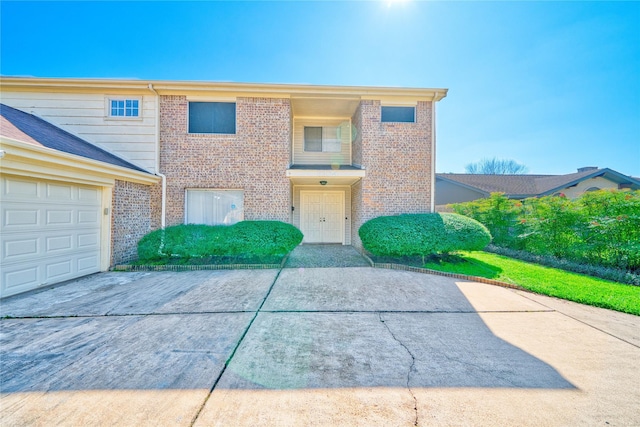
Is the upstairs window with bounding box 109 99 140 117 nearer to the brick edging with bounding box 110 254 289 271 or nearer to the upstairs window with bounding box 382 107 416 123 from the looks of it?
the brick edging with bounding box 110 254 289 271

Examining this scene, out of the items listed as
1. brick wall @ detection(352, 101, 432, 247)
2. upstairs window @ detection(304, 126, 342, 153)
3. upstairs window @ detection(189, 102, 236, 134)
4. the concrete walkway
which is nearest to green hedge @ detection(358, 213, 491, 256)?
the concrete walkway

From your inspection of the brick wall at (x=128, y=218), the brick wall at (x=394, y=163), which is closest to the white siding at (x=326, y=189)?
the brick wall at (x=394, y=163)

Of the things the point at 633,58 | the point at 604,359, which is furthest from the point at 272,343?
→ the point at 633,58

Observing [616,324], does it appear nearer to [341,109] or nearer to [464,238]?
[464,238]

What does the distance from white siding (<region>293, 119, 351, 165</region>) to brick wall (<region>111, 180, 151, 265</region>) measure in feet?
18.1

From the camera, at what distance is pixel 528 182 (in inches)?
697

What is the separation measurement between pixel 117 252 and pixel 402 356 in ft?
25.2

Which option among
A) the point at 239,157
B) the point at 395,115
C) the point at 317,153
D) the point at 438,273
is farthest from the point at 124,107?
the point at 438,273

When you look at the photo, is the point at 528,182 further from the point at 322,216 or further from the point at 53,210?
the point at 53,210

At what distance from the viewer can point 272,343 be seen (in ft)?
9.94

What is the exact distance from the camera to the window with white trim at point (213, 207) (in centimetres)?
838

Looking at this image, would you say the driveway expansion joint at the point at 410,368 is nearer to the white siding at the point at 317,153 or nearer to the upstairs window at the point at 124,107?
the white siding at the point at 317,153

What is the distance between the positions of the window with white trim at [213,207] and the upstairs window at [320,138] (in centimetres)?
371

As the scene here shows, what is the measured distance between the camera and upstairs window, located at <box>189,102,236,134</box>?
840 cm
